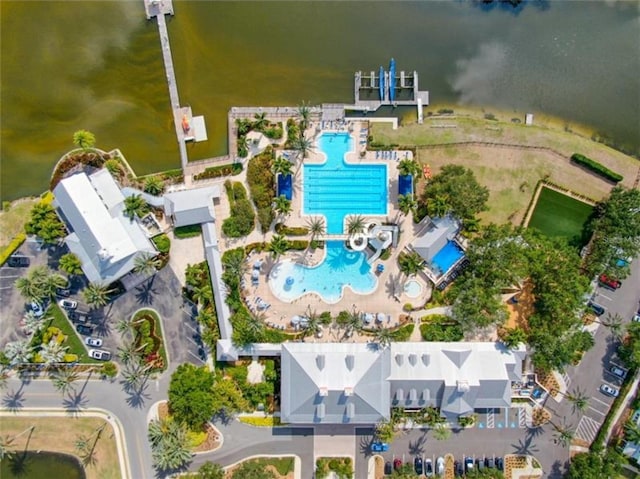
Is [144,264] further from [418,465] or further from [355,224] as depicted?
[418,465]

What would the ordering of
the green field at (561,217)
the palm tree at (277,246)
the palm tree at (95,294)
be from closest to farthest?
the palm tree at (95,294) → the palm tree at (277,246) → the green field at (561,217)

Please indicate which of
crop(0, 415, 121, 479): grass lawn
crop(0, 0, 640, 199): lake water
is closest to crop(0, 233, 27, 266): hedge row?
crop(0, 0, 640, 199): lake water

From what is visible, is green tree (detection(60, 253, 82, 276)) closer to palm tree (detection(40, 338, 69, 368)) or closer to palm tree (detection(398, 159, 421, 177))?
palm tree (detection(40, 338, 69, 368))

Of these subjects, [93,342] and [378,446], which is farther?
[93,342]

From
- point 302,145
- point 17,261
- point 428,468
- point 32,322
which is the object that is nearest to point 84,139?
point 17,261

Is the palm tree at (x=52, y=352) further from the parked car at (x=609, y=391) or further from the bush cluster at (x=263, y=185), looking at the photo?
the parked car at (x=609, y=391)

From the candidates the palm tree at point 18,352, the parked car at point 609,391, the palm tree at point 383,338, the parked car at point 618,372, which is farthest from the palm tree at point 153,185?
the parked car at point 618,372

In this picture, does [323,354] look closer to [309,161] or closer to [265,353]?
[265,353]
